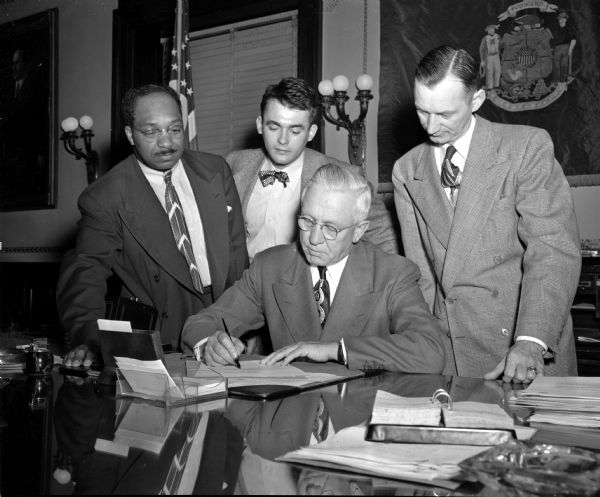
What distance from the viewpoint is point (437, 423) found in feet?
4.37

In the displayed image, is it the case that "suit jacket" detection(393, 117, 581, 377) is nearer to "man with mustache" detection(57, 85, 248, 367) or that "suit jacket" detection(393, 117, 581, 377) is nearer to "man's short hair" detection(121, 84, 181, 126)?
"man with mustache" detection(57, 85, 248, 367)

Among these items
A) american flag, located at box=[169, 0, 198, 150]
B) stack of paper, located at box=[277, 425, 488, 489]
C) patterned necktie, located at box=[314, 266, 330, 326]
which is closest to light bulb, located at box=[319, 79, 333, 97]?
american flag, located at box=[169, 0, 198, 150]

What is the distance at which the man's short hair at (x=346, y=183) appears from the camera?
97.3 inches

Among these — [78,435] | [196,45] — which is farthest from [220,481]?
[196,45]

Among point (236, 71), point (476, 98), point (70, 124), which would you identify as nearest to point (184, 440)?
point (476, 98)

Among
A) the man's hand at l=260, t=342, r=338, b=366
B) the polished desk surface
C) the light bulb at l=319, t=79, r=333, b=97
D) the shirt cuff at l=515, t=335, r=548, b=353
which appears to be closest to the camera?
the polished desk surface

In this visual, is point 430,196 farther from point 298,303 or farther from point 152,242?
point 152,242

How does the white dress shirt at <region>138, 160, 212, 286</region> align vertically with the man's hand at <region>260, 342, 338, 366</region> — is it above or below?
above

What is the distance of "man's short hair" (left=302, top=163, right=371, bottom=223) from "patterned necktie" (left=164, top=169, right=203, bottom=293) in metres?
0.89

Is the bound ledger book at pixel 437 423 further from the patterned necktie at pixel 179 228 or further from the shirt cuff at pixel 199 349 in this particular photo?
the patterned necktie at pixel 179 228

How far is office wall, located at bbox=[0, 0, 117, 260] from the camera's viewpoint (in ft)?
25.1

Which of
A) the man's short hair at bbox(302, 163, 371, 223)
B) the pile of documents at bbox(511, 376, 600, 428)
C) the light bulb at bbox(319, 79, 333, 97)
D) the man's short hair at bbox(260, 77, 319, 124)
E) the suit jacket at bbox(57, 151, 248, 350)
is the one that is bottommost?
the pile of documents at bbox(511, 376, 600, 428)

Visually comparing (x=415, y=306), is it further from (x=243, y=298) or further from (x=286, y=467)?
(x=286, y=467)

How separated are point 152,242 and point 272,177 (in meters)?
0.69
